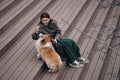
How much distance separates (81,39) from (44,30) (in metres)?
1.88

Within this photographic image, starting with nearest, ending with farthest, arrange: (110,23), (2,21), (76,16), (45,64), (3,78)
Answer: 1. (3,78)
2. (45,64)
3. (2,21)
4. (76,16)
5. (110,23)

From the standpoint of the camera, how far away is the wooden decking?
6137mm

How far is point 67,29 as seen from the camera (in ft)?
26.0

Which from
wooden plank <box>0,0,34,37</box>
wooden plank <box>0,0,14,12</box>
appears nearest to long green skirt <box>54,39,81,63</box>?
wooden plank <box>0,0,34,37</box>

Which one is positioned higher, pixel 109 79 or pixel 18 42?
pixel 18 42

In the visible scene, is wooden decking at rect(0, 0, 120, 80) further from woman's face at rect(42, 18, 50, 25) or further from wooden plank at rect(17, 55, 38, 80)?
woman's face at rect(42, 18, 50, 25)

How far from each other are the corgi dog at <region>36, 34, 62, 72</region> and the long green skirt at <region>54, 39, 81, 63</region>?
1.38ft

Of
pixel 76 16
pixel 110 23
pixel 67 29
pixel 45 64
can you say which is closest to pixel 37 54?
pixel 45 64

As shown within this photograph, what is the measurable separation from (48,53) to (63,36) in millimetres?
1677

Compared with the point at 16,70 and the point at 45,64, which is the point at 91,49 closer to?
the point at 45,64

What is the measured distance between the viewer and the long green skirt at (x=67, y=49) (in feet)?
21.2

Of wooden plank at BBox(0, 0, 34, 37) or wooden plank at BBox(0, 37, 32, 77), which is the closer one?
wooden plank at BBox(0, 37, 32, 77)

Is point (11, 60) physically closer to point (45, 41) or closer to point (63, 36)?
point (45, 41)

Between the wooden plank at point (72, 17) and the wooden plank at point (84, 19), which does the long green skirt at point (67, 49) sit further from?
the wooden plank at point (72, 17)
